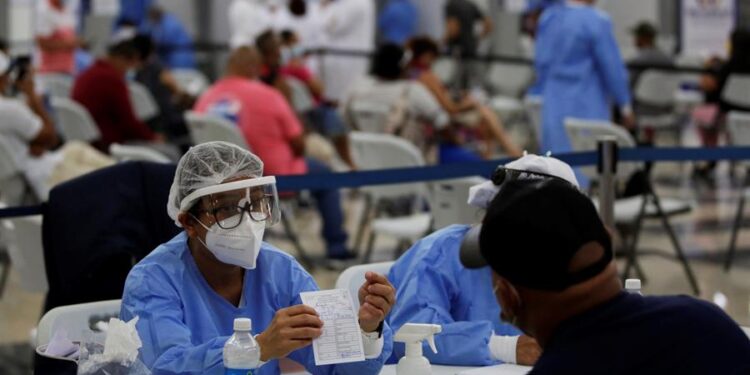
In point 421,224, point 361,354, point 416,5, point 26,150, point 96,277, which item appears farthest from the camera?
point 416,5

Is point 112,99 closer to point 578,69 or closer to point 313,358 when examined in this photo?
point 578,69

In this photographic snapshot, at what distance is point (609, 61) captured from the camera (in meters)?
7.44

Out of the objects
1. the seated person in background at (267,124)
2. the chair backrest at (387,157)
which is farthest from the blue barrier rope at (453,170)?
the seated person in background at (267,124)

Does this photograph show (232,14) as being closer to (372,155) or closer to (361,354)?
(372,155)

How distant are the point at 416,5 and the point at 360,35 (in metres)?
3.71

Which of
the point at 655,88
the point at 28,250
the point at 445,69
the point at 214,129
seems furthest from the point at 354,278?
the point at 445,69

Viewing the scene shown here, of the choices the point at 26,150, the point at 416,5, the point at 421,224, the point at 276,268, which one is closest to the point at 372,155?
the point at 421,224

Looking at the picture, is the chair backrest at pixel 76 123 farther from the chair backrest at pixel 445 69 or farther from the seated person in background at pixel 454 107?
the chair backrest at pixel 445 69

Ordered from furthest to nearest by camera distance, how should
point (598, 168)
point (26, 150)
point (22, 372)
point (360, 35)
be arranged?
1. point (360, 35)
2. point (26, 150)
3. point (22, 372)
4. point (598, 168)

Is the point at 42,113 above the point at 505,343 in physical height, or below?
below

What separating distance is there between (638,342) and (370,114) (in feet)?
22.1

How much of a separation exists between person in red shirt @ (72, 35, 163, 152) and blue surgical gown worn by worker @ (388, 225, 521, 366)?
5224 millimetres

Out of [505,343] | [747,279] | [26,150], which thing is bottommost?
[747,279]

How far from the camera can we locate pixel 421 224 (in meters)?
6.47
